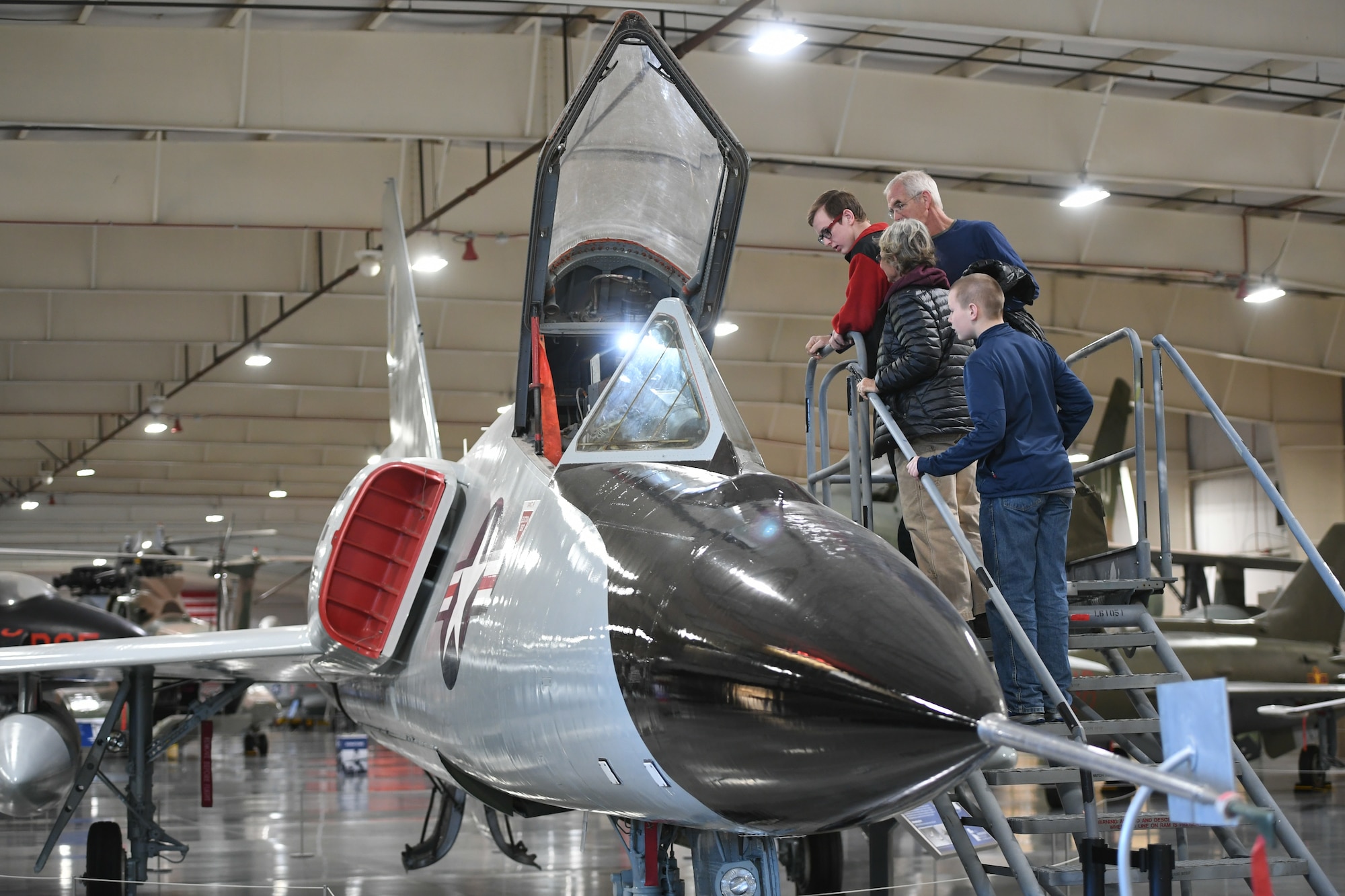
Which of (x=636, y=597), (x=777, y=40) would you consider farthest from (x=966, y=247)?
(x=777, y=40)

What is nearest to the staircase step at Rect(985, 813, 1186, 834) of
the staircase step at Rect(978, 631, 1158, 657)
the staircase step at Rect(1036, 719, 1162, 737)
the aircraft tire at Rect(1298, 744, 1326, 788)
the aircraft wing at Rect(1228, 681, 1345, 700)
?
the staircase step at Rect(1036, 719, 1162, 737)

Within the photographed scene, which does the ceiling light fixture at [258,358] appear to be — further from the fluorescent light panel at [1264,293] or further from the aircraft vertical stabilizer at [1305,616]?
the aircraft vertical stabilizer at [1305,616]

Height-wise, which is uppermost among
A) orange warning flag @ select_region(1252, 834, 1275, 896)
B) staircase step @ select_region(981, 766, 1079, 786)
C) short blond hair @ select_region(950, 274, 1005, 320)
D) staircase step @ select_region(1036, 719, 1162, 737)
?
short blond hair @ select_region(950, 274, 1005, 320)

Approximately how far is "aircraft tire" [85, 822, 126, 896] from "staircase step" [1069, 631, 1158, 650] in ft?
20.8

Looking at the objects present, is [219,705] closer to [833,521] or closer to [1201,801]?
[833,521]

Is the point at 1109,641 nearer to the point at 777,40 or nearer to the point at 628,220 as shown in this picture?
the point at 628,220

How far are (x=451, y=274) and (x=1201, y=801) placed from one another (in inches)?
630

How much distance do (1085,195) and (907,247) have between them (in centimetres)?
919

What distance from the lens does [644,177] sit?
5.17m

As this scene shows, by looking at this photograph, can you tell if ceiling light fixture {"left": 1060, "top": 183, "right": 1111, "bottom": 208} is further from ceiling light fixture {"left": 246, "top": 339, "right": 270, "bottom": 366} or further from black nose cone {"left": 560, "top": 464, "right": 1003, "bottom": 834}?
ceiling light fixture {"left": 246, "top": 339, "right": 270, "bottom": 366}

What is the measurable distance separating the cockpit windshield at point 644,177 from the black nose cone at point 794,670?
8.76 ft

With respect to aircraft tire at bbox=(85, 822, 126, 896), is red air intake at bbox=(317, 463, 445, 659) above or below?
above

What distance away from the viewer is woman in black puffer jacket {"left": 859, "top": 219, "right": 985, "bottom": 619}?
4.25 metres

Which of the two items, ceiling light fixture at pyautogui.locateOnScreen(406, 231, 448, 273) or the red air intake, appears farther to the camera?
ceiling light fixture at pyautogui.locateOnScreen(406, 231, 448, 273)
